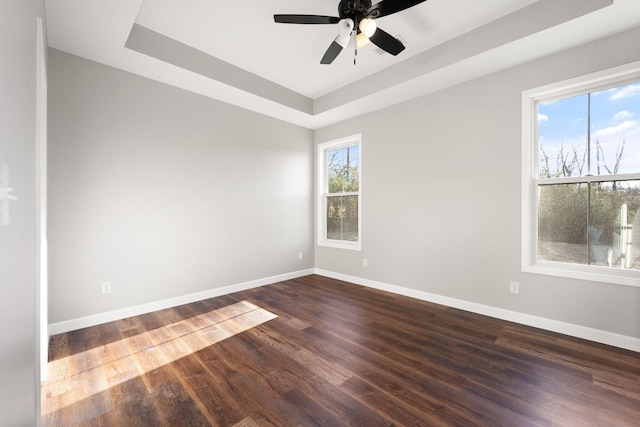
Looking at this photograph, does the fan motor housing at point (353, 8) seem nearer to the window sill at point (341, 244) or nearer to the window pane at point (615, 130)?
the window pane at point (615, 130)

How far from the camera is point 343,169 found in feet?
15.5

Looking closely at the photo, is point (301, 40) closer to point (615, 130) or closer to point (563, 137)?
point (563, 137)

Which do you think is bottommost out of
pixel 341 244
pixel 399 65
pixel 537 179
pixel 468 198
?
pixel 341 244

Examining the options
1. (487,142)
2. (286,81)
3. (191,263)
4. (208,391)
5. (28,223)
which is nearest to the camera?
(28,223)

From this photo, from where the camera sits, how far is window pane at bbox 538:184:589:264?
2572mm

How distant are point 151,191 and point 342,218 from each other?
2.83m

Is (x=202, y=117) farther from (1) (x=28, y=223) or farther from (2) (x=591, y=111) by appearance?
(2) (x=591, y=111)

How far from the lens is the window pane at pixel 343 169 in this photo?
177 inches

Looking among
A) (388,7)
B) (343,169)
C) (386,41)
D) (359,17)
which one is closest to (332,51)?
(359,17)

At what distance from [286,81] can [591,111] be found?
3.35 meters

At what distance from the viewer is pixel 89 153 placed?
2.70 meters

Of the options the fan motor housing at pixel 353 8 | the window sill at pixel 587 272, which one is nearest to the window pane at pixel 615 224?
the window sill at pixel 587 272

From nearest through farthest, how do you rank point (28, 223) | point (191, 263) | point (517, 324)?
point (28, 223), point (517, 324), point (191, 263)

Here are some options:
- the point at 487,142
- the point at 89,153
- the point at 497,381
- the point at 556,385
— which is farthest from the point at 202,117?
the point at 556,385
